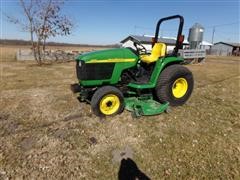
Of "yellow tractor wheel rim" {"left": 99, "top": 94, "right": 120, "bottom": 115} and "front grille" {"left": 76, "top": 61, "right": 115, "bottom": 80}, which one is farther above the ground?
"front grille" {"left": 76, "top": 61, "right": 115, "bottom": 80}

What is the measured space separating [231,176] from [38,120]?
3528mm

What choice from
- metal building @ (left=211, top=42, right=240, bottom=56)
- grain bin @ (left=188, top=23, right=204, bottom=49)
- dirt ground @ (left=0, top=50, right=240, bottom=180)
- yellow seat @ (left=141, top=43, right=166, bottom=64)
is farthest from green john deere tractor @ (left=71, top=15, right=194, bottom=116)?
metal building @ (left=211, top=42, right=240, bottom=56)

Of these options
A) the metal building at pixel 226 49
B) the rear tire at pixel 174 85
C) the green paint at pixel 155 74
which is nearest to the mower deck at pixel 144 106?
the rear tire at pixel 174 85

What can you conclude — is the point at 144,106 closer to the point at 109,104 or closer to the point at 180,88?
the point at 109,104

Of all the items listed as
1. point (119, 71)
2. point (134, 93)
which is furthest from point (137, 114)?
point (119, 71)

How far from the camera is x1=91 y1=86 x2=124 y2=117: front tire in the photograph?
12.9 ft

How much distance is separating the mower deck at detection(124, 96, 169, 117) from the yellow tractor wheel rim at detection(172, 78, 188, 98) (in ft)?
2.02

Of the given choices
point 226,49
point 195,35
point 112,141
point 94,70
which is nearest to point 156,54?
point 94,70

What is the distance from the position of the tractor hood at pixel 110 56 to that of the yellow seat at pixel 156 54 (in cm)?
27

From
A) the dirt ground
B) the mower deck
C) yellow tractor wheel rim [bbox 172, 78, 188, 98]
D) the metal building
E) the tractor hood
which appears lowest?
the dirt ground

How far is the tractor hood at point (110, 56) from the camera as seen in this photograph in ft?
12.9

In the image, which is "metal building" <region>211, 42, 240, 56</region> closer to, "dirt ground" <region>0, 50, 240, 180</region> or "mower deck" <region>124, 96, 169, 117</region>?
"dirt ground" <region>0, 50, 240, 180</region>

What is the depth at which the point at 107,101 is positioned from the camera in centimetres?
406

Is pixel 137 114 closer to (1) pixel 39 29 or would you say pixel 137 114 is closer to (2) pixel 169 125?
(2) pixel 169 125
